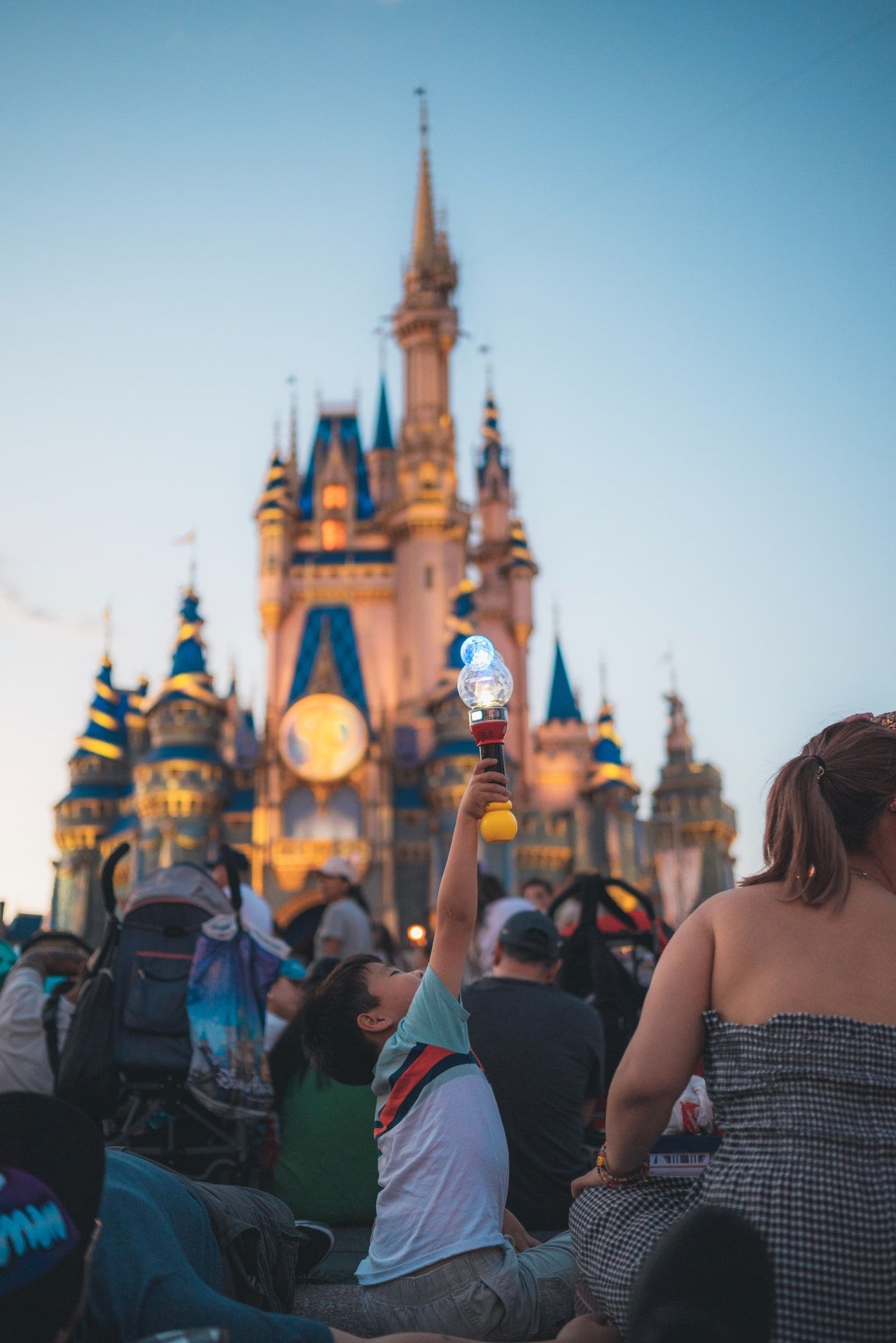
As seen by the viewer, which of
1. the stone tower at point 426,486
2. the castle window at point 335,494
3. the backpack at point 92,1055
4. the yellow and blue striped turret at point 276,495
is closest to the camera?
the backpack at point 92,1055

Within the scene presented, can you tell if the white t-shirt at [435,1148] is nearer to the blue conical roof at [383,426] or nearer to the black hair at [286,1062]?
the black hair at [286,1062]

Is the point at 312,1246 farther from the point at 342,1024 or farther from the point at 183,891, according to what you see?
the point at 183,891

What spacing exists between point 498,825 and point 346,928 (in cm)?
621

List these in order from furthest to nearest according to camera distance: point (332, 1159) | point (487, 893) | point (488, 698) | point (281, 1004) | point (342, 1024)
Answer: point (487, 893), point (281, 1004), point (332, 1159), point (342, 1024), point (488, 698)

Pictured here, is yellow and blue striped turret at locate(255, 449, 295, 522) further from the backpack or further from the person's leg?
the person's leg

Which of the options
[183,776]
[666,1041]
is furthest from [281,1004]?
[183,776]

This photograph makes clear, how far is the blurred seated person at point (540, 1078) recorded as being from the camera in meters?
4.79

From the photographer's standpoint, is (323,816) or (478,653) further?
(323,816)

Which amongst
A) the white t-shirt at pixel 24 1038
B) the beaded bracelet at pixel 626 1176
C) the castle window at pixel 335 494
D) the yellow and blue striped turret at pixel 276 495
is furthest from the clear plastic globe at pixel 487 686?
the castle window at pixel 335 494

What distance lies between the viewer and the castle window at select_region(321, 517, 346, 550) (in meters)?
42.6

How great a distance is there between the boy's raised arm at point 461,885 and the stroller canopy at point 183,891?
329 centimetres

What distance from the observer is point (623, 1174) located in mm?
2822

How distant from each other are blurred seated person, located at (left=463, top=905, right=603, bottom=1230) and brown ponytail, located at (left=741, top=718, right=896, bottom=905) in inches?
88.1

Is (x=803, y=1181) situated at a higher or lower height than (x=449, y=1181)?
higher
